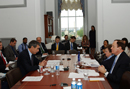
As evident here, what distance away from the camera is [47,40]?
10172mm

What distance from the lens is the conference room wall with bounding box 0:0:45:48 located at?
26.6ft

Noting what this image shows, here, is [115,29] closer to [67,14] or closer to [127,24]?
[127,24]

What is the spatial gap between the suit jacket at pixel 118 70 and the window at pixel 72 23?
996 centimetres

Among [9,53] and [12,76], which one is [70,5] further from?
[12,76]

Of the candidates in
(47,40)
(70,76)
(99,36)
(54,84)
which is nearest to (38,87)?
(54,84)

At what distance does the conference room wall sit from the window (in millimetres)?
5075

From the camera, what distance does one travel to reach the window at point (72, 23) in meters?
13.0

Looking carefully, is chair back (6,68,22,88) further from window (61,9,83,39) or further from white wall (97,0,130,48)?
window (61,9,83,39)

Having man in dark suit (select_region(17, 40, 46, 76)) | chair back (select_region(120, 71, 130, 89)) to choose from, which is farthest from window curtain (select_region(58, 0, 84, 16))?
chair back (select_region(120, 71, 130, 89))

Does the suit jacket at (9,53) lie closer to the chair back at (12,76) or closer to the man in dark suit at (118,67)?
the chair back at (12,76)

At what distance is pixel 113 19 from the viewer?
790 cm

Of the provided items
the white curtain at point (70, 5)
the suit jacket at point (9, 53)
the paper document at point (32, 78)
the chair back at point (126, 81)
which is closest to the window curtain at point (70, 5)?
the white curtain at point (70, 5)

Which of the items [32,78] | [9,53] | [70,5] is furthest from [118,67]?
[70,5]

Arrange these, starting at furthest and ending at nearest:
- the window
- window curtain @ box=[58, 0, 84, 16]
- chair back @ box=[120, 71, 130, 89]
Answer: the window < window curtain @ box=[58, 0, 84, 16] < chair back @ box=[120, 71, 130, 89]
